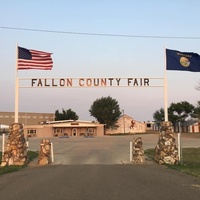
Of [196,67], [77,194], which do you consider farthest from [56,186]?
[196,67]

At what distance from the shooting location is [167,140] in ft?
62.5

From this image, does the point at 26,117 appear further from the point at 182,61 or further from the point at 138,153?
the point at 138,153

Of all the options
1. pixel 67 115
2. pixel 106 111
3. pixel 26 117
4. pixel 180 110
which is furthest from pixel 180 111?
pixel 26 117

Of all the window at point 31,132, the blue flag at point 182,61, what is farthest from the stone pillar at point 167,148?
the window at point 31,132

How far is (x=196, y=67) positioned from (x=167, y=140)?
4.98m

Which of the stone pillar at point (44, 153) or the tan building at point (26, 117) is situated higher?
the tan building at point (26, 117)

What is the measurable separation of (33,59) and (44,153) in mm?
5794

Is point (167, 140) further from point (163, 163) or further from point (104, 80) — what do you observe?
point (104, 80)

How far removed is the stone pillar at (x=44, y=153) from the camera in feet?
62.5

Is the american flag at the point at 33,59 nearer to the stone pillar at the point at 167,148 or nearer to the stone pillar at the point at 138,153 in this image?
the stone pillar at the point at 138,153

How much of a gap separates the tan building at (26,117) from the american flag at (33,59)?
107400 millimetres

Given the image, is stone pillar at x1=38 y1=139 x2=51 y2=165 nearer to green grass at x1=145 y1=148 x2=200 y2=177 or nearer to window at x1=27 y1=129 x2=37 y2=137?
green grass at x1=145 y1=148 x2=200 y2=177

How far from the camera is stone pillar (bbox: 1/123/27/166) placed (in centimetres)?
1859

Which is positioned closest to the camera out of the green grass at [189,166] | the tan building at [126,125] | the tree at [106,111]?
the green grass at [189,166]
